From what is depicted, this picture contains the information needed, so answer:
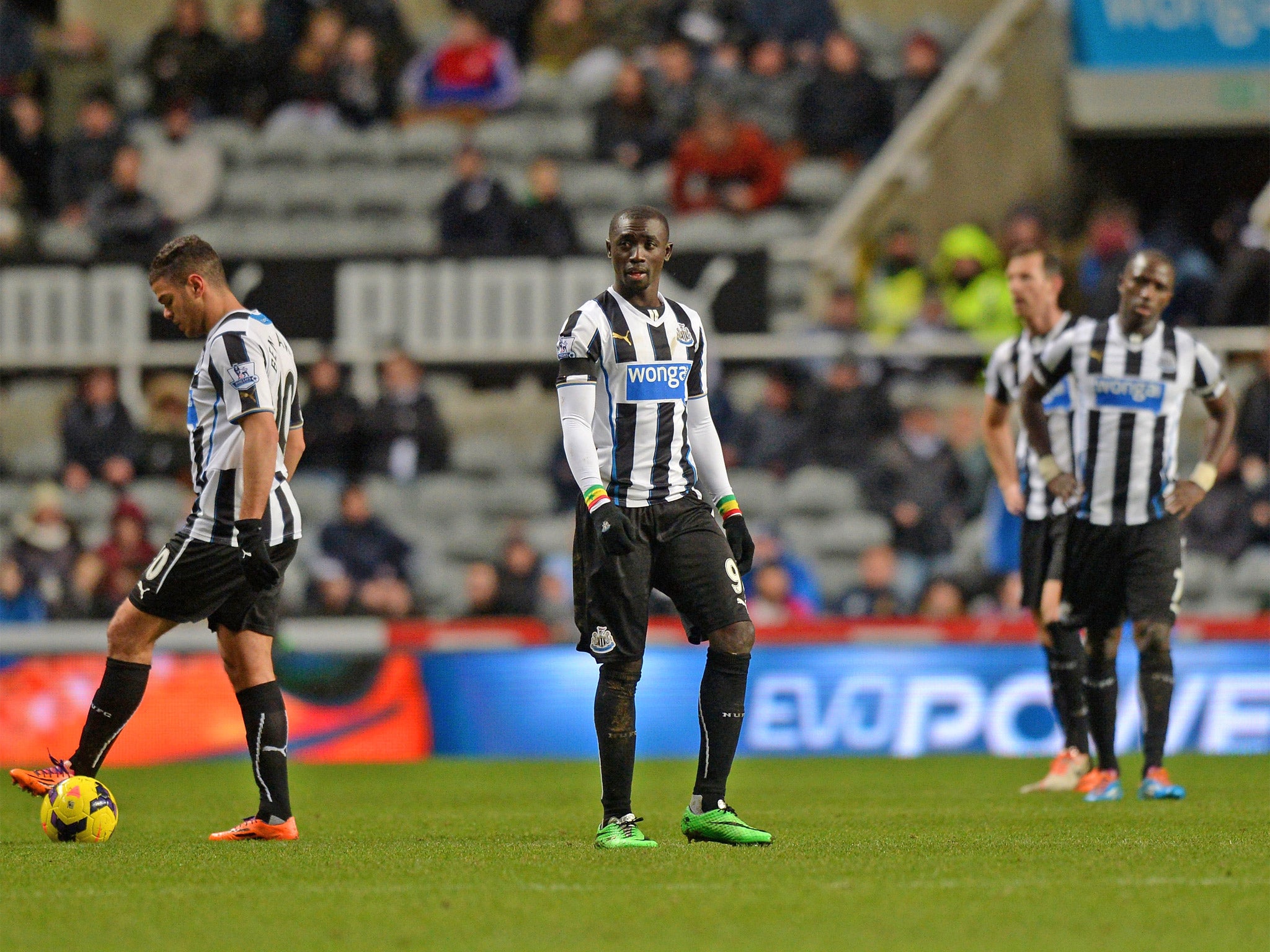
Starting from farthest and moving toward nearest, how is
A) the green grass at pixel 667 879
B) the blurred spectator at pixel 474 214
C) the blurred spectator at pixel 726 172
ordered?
the blurred spectator at pixel 726 172
the blurred spectator at pixel 474 214
the green grass at pixel 667 879

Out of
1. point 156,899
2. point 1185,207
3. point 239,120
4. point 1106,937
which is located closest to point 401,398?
point 239,120

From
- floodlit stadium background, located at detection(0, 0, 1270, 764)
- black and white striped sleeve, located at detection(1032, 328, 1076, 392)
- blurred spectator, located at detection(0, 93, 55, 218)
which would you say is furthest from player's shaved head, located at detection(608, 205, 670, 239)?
blurred spectator, located at detection(0, 93, 55, 218)

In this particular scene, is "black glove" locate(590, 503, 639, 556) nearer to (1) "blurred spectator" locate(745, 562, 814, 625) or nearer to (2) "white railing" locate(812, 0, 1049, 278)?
(1) "blurred spectator" locate(745, 562, 814, 625)

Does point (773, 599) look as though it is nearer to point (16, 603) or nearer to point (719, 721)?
point (16, 603)

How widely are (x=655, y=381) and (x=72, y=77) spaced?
592 inches

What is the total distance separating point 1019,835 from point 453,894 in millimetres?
2365

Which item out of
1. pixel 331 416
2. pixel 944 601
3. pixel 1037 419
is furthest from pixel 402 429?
pixel 1037 419

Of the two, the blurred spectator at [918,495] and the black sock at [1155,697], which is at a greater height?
the blurred spectator at [918,495]

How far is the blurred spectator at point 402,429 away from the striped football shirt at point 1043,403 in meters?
6.60

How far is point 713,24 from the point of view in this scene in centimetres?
1895

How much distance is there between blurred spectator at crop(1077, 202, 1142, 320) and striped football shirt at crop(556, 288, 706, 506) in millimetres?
9191

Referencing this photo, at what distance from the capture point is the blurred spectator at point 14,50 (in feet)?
65.2

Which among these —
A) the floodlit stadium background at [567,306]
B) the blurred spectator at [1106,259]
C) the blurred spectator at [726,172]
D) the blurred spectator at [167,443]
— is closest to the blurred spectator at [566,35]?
the floodlit stadium background at [567,306]

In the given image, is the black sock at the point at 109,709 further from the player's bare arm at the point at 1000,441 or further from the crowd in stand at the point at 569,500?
the crowd in stand at the point at 569,500
